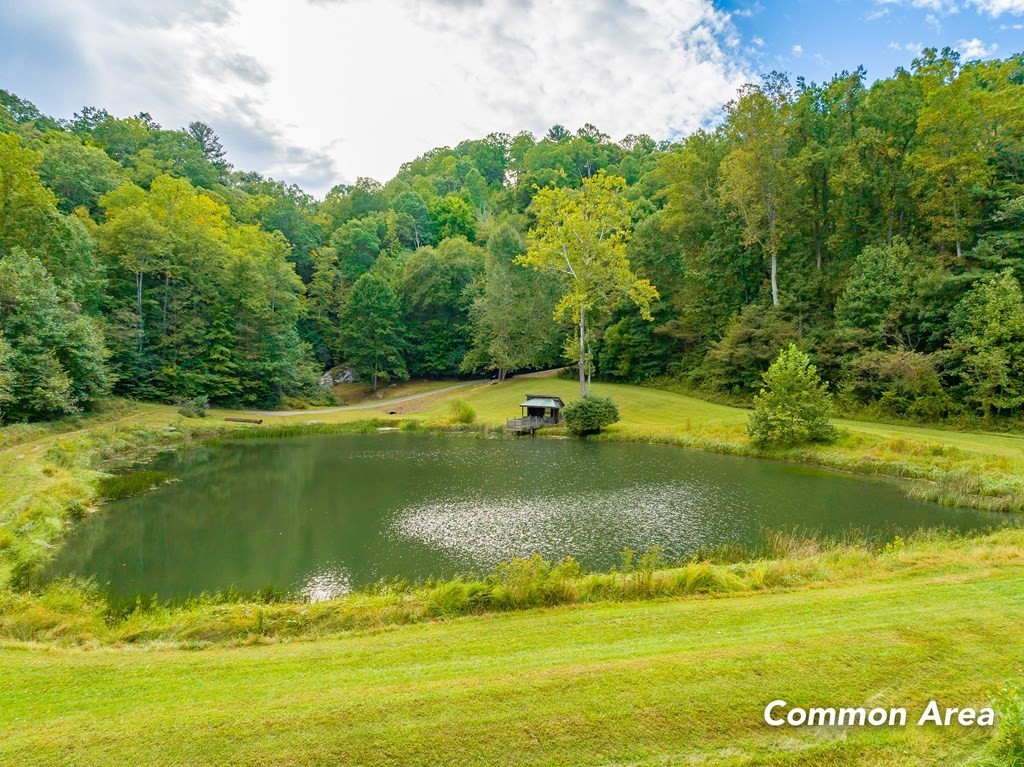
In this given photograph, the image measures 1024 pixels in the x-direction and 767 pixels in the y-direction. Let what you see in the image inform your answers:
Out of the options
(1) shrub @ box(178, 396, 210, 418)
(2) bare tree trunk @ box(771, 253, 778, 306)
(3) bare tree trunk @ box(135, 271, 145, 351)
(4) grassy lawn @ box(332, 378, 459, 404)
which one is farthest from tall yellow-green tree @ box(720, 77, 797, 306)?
(3) bare tree trunk @ box(135, 271, 145, 351)

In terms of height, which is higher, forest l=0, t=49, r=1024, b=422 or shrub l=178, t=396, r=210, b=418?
forest l=0, t=49, r=1024, b=422

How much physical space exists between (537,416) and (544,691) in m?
28.8

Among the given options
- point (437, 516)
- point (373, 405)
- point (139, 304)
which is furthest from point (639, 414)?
point (139, 304)

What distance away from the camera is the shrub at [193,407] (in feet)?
123

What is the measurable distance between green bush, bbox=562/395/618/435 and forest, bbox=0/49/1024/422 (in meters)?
7.51

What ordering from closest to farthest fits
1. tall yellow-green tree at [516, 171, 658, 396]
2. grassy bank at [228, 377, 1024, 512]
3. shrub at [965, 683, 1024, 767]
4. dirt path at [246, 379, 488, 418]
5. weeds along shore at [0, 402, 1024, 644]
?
shrub at [965, 683, 1024, 767], weeds along shore at [0, 402, 1024, 644], grassy bank at [228, 377, 1024, 512], tall yellow-green tree at [516, 171, 658, 396], dirt path at [246, 379, 488, 418]

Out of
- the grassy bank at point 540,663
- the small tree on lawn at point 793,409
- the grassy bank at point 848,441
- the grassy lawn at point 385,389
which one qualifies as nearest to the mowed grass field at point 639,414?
the grassy bank at point 848,441

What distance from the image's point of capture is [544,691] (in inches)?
213

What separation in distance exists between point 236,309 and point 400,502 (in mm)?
38165

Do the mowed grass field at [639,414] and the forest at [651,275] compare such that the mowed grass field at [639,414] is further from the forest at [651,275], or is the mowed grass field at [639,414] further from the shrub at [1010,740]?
the shrub at [1010,740]

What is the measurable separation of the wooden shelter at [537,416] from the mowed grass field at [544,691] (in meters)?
25.1

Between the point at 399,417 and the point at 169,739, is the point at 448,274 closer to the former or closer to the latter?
the point at 399,417

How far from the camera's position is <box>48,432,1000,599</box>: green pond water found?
41.1ft

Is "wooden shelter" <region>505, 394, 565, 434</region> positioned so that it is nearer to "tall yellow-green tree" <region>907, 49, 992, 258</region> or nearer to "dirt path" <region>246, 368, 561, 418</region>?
"dirt path" <region>246, 368, 561, 418</region>
